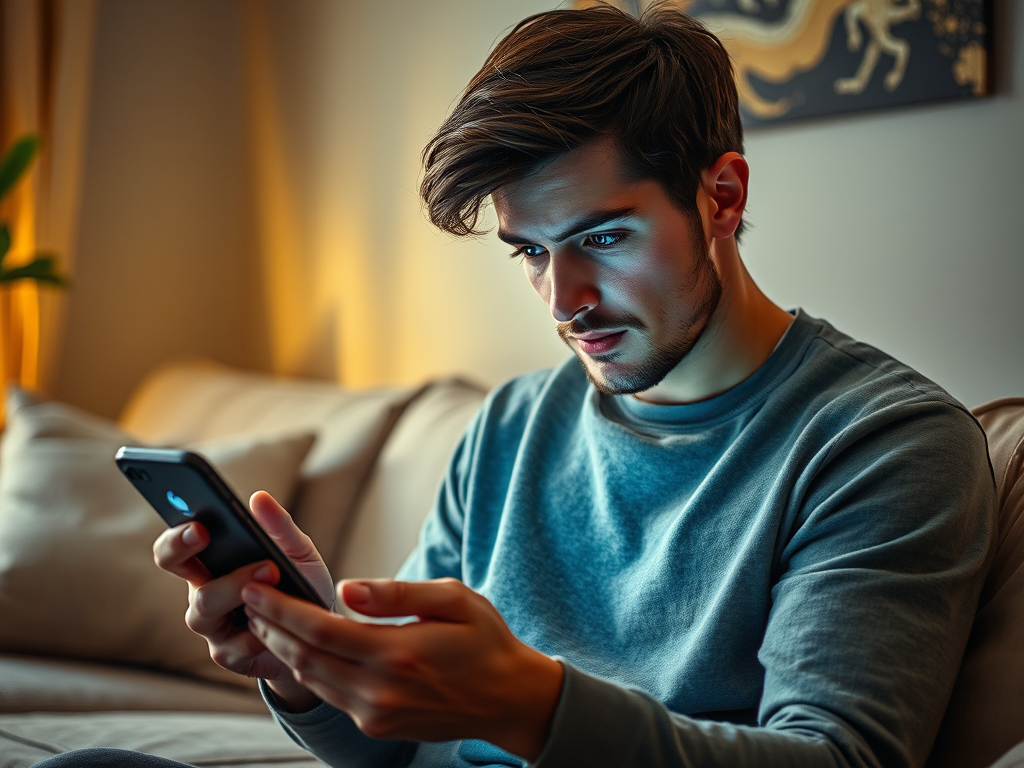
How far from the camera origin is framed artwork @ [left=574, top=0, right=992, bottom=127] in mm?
1313

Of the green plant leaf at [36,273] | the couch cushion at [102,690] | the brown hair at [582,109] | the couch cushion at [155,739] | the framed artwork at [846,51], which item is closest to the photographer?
the brown hair at [582,109]

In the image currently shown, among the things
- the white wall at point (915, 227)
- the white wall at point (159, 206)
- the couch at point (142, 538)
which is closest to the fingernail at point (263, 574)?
the couch at point (142, 538)

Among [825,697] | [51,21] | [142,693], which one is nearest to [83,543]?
[142,693]

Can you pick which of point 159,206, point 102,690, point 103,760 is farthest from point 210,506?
point 159,206

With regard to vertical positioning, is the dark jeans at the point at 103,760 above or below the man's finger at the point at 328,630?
below

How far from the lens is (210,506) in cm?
79

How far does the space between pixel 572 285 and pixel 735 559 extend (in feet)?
1.04

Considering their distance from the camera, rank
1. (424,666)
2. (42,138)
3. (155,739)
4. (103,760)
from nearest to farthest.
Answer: (424,666)
(103,760)
(155,739)
(42,138)

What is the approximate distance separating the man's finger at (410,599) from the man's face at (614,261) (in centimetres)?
42

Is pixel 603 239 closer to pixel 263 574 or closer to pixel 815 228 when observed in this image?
pixel 263 574

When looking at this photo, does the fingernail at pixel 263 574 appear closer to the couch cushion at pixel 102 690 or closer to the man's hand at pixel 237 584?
the man's hand at pixel 237 584

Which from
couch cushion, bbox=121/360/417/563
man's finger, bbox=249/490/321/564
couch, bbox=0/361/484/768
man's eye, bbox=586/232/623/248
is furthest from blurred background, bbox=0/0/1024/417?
man's finger, bbox=249/490/321/564

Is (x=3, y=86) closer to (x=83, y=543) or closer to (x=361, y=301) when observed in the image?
(x=361, y=301)

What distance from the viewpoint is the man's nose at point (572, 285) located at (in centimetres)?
104
